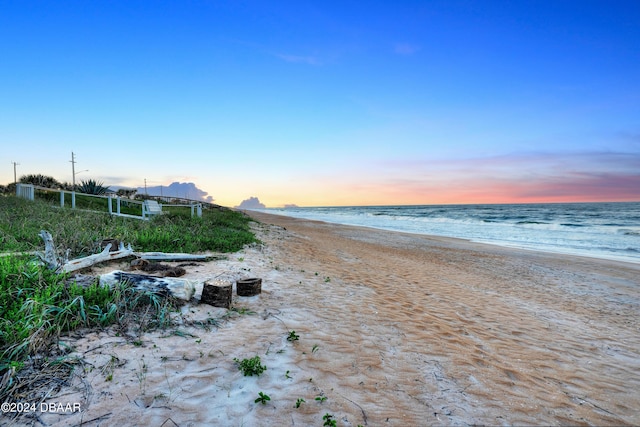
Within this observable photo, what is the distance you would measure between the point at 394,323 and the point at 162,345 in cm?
345

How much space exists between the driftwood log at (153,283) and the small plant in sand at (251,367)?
2.02m

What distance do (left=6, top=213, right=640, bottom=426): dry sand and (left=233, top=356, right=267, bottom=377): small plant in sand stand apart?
71 millimetres

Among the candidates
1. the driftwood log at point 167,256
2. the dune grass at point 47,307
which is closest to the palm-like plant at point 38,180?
the dune grass at point 47,307

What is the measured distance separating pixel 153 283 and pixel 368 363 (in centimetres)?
347

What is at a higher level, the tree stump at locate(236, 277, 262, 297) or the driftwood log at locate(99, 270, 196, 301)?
the driftwood log at locate(99, 270, 196, 301)

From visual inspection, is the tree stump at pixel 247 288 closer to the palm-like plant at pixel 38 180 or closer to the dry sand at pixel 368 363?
the dry sand at pixel 368 363

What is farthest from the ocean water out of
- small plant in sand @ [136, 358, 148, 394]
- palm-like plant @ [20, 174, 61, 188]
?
palm-like plant @ [20, 174, 61, 188]

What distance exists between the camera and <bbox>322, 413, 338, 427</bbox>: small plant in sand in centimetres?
273

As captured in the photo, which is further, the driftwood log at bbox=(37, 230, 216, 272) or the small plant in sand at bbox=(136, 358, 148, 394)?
the driftwood log at bbox=(37, 230, 216, 272)

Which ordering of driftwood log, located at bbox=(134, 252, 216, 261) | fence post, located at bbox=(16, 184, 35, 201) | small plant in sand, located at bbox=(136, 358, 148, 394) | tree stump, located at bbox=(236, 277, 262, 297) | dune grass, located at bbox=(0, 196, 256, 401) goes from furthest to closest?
fence post, located at bbox=(16, 184, 35, 201), driftwood log, located at bbox=(134, 252, 216, 261), tree stump, located at bbox=(236, 277, 262, 297), dune grass, located at bbox=(0, 196, 256, 401), small plant in sand, located at bbox=(136, 358, 148, 394)

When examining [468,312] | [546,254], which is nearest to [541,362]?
[468,312]

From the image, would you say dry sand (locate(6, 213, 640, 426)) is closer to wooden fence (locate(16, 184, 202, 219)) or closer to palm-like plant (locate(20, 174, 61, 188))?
wooden fence (locate(16, 184, 202, 219))

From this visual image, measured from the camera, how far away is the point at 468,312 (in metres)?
6.36

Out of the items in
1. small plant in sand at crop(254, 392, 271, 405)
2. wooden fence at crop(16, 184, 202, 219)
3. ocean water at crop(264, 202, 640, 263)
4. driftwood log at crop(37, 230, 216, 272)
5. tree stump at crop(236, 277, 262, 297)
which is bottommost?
ocean water at crop(264, 202, 640, 263)
